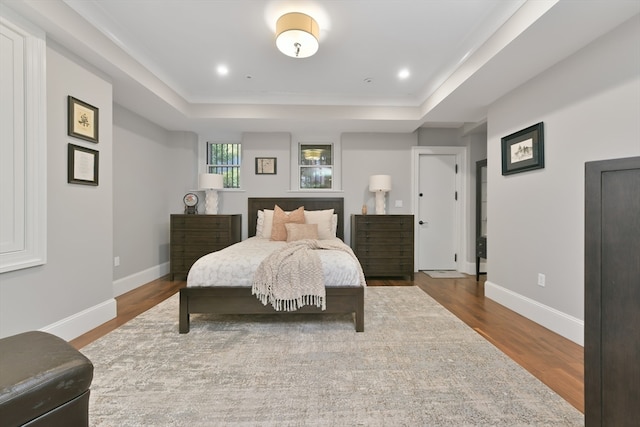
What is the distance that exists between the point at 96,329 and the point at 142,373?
1.09 metres

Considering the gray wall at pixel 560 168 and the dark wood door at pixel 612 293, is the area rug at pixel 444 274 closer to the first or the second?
the gray wall at pixel 560 168

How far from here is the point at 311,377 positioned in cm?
171

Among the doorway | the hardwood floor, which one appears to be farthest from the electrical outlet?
the doorway

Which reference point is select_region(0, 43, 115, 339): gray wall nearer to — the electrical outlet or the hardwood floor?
the hardwood floor

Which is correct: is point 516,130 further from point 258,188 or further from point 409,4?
point 258,188

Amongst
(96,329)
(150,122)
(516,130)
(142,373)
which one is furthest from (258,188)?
(516,130)

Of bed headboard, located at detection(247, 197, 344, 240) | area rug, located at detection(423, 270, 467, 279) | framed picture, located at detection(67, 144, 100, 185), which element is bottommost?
area rug, located at detection(423, 270, 467, 279)

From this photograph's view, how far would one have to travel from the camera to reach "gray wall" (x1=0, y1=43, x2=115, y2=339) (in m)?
1.95

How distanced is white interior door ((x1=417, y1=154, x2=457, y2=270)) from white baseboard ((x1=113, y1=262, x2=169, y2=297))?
4.19 metres

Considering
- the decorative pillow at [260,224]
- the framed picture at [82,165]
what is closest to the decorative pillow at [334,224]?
the decorative pillow at [260,224]

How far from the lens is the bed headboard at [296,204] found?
4.52 metres

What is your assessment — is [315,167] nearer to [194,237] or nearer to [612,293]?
[194,237]

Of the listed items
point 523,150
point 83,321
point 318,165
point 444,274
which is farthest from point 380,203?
point 83,321

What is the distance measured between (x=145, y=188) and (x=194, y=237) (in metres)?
0.97
